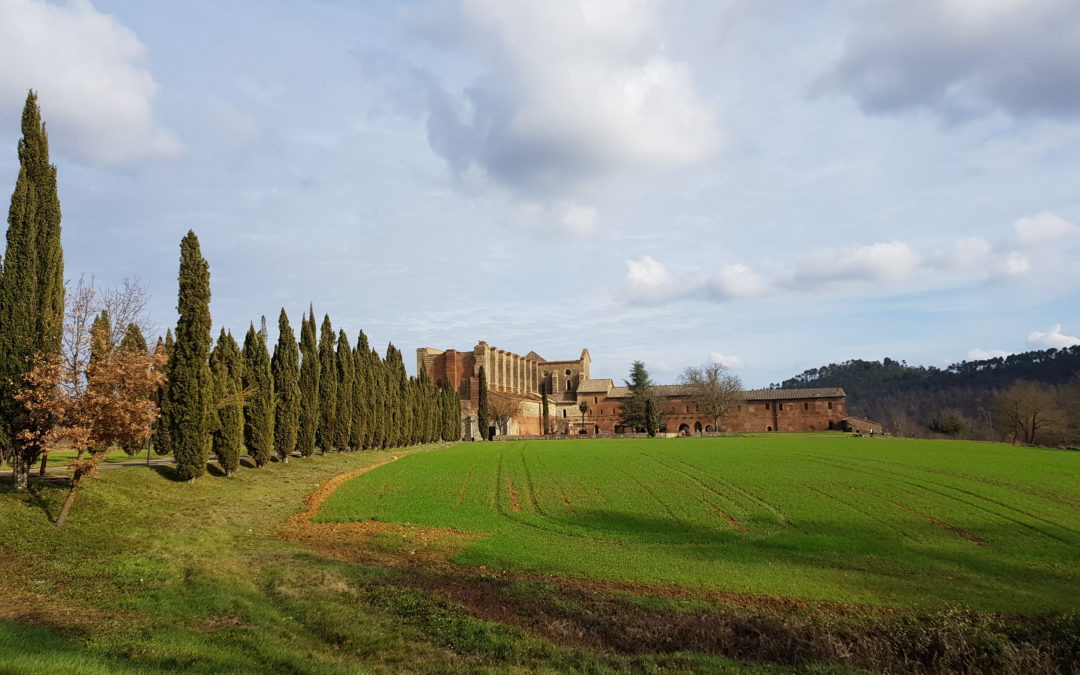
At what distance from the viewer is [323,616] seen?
28.7 feet

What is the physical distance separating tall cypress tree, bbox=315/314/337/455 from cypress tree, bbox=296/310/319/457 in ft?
3.04

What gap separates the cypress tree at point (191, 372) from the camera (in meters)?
21.3

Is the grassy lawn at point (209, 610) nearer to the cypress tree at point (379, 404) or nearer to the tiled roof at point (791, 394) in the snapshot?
the cypress tree at point (379, 404)

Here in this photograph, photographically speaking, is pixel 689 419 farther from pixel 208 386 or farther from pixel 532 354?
pixel 208 386

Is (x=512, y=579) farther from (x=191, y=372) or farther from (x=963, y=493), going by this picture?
(x=963, y=493)

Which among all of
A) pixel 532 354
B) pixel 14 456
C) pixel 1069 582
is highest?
pixel 532 354

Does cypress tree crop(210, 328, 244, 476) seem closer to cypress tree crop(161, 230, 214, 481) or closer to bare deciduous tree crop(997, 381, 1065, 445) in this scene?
cypress tree crop(161, 230, 214, 481)

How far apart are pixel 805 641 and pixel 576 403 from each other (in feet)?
320

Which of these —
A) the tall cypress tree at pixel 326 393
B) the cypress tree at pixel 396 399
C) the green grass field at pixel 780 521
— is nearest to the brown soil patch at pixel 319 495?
the green grass field at pixel 780 521

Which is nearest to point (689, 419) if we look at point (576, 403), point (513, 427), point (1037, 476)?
point (576, 403)

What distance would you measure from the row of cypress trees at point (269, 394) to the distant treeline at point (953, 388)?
85.5m

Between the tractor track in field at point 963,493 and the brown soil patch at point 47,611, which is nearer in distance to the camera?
the brown soil patch at point 47,611

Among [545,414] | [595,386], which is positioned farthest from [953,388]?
[545,414]

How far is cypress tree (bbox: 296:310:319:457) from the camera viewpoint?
34375 millimetres
